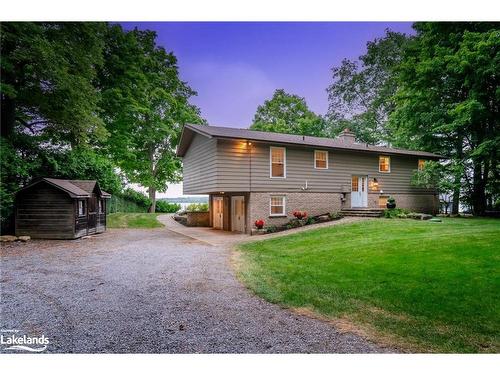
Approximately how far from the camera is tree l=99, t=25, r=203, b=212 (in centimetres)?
1595

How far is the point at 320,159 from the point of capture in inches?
647

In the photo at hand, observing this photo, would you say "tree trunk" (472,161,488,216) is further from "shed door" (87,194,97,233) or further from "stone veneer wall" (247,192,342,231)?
"shed door" (87,194,97,233)

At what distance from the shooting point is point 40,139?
12.3m

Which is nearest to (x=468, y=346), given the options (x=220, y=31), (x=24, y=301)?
(x=220, y=31)

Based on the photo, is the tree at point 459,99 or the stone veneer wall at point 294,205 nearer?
the tree at point 459,99

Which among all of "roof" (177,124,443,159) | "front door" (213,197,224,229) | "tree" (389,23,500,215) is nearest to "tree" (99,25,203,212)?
"roof" (177,124,443,159)

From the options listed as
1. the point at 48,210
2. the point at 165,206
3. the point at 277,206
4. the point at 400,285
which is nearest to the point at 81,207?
the point at 48,210

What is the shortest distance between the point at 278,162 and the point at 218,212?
569 centimetres

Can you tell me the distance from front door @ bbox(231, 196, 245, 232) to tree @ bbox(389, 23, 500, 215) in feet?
36.5

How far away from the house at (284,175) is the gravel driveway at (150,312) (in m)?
6.72

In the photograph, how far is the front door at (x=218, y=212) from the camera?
18234 mm

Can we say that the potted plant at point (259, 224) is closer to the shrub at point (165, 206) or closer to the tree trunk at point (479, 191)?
the tree trunk at point (479, 191)

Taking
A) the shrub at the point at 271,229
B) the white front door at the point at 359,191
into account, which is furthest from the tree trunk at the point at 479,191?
the shrub at the point at 271,229
